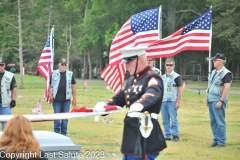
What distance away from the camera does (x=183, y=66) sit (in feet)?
245

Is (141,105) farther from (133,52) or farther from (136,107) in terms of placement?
(133,52)

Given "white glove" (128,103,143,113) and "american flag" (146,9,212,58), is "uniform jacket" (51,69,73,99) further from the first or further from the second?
"white glove" (128,103,143,113)

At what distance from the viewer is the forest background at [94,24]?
4759 centimetres

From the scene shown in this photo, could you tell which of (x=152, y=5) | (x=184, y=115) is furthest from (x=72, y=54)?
(x=184, y=115)

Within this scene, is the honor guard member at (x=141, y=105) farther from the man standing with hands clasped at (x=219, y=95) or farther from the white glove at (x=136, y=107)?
the man standing with hands clasped at (x=219, y=95)

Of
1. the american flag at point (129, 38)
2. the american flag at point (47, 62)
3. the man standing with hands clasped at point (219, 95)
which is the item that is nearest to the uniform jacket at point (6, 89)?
the american flag at point (47, 62)

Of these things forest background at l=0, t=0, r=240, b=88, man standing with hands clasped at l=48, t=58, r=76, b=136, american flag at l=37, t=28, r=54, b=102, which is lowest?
man standing with hands clasped at l=48, t=58, r=76, b=136

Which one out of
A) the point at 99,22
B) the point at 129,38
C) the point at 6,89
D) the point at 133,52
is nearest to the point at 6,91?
the point at 6,89

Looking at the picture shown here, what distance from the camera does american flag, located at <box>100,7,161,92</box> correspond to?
13.0 m

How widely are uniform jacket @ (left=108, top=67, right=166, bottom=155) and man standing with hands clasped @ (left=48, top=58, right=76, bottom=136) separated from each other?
246 inches

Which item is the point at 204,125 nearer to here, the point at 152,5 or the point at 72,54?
the point at 152,5

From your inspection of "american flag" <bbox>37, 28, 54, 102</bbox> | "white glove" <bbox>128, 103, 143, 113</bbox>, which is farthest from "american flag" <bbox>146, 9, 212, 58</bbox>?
"white glove" <bbox>128, 103, 143, 113</bbox>

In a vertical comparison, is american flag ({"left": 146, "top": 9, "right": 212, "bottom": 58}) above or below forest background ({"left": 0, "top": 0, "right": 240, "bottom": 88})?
below

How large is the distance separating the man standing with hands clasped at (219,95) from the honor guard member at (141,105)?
5.09 meters
